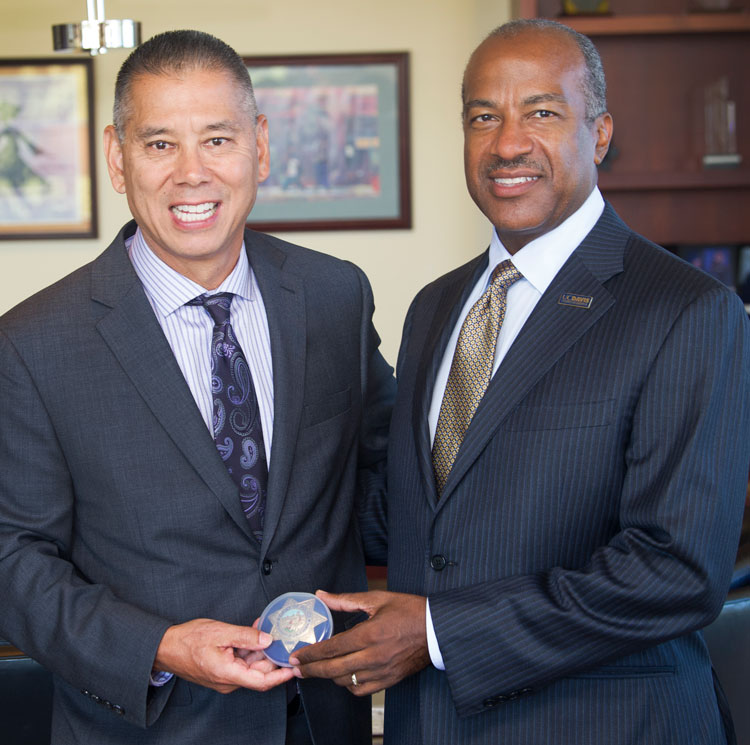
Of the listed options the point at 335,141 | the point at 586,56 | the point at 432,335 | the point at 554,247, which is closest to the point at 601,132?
the point at 586,56

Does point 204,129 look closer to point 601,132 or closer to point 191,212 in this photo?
point 191,212

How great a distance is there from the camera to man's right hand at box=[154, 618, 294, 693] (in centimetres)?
161

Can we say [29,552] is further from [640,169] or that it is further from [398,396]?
[640,169]

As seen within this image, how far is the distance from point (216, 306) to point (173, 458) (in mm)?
310

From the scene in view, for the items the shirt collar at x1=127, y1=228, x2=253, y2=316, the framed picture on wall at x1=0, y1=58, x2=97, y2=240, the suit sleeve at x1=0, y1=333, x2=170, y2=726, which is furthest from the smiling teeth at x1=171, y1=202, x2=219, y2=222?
the framed picture on wall at x1=0, y1=58, x2=97, y2=240

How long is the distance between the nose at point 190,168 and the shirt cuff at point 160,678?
863 mm

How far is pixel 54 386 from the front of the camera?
1723mm

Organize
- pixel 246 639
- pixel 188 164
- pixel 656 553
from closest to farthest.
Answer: pixel 656 553
pixel 246 639
pixel 188 164

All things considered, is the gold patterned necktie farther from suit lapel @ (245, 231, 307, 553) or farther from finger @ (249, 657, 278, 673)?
finger @ (249, 657, 278, 673)

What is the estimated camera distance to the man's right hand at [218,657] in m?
1.61

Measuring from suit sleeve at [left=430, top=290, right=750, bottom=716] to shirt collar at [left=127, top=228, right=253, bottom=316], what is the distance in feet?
2.45

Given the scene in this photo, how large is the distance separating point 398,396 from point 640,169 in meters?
2.87

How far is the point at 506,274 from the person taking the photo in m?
1.81

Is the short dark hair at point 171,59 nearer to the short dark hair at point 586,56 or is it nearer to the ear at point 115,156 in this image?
the ear at point 115,156
